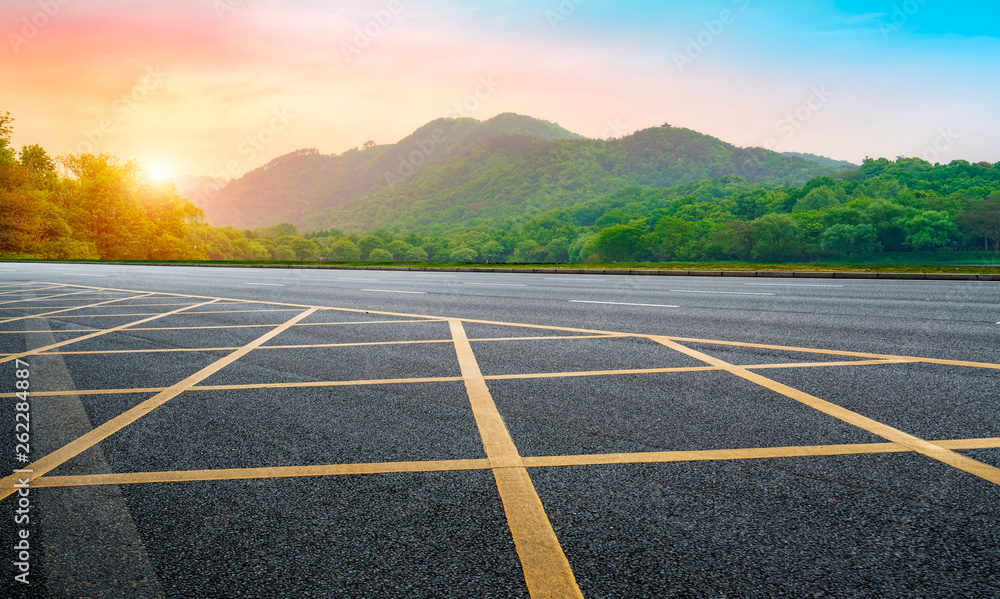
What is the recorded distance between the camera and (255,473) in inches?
121

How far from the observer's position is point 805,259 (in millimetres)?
78938

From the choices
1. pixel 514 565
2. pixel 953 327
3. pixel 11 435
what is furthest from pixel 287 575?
pixel 953 327

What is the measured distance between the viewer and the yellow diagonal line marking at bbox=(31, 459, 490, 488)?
9.77ft

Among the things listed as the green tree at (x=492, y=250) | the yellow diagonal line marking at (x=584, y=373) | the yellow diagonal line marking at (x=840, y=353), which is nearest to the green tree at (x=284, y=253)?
the green tree at (x=492, y=250)

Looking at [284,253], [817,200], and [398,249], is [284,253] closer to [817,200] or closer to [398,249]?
[398,249]

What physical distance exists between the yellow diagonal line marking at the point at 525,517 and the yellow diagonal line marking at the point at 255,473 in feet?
0.55

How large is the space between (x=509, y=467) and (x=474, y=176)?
567 ft

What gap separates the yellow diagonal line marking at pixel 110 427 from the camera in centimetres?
311

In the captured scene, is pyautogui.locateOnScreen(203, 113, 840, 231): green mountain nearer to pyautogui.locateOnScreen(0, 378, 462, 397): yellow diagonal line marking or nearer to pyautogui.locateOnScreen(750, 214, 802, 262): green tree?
pyautogui.locateOnScreen(750, 214, 802, 262): green tree

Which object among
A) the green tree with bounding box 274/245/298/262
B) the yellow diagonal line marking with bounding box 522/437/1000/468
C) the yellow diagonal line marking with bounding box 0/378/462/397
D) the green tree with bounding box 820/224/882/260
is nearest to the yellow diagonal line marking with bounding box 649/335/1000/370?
the yellow diagonal line marking with bounding box 522/437/1000/468

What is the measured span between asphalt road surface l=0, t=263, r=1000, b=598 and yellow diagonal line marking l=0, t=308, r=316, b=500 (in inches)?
1.0

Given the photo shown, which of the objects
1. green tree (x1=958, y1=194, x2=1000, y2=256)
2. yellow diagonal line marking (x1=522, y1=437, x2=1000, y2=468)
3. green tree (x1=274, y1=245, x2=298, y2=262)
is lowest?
yellow diagonal line marking (x1=522, y1=437, x2=1000, y2=468)

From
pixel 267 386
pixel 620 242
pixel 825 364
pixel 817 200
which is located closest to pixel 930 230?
pixel 817 200

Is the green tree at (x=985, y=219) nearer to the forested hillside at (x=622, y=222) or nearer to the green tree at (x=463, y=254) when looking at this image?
the forested hillside at (x=622, y=222)
